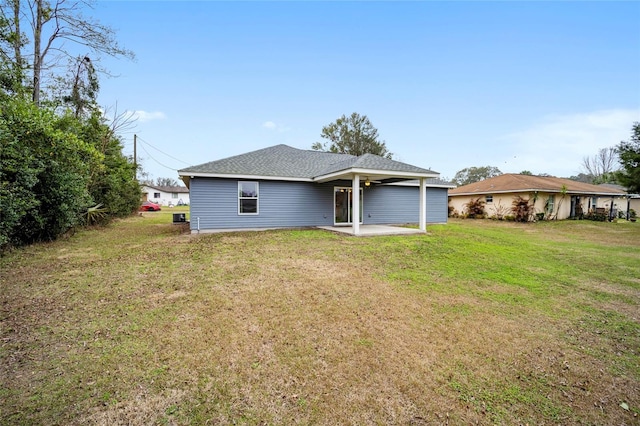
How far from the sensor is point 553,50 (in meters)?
12.3

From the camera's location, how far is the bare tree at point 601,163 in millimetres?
45375

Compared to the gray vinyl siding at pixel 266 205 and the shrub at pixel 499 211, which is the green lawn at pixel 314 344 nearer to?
the gray vinyl siding at pixel 266 205

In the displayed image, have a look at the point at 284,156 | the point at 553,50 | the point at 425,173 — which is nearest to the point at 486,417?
the point at 425,173

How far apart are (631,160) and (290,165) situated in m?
22.2

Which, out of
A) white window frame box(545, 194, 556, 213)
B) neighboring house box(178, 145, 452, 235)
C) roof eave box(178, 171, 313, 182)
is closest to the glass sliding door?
neighboring house box(178, 145, 452, 235)

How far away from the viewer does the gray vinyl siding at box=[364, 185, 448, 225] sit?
14125 millimetres

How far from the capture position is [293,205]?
12.4 m

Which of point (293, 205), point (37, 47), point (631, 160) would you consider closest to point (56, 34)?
point (37, 47)

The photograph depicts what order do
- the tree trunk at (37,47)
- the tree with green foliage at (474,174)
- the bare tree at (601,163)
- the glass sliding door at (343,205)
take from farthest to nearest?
the tree with green foliage at (474,174)
the bare tree at (601,163)
the glass sliding door at (343,205)
the tree trunk at (37,47)

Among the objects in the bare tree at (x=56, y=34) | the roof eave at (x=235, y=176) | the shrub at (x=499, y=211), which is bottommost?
the shrub at (x=499, y=211)

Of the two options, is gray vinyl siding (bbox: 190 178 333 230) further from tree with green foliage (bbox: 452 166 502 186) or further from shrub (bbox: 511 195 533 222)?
tree with green foliage (bbox: 452 166 502 186)

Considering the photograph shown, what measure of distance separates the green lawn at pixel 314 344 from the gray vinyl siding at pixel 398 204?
26.6 feet

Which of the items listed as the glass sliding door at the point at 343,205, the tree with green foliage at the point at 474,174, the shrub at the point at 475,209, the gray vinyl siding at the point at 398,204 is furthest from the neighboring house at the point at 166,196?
the tree with green foliage at the point at 474,174

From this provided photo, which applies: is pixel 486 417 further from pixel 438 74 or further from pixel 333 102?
pixel 333 102
